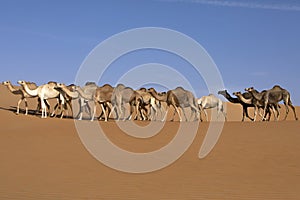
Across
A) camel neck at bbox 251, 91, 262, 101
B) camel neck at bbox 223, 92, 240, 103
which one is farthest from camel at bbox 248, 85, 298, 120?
camel neck at bbox 223, 92, 240, 103

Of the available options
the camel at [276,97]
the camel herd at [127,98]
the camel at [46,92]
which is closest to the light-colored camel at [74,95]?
the camel herd at [127,98]

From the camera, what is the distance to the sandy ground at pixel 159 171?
9.58 meters

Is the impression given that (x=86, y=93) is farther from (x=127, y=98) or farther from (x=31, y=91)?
(x=31, y=91)

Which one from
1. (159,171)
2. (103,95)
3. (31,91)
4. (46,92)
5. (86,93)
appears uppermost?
(31,91)

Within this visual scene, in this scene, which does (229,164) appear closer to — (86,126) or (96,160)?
(96,160)

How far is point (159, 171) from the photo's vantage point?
11727 millimetres

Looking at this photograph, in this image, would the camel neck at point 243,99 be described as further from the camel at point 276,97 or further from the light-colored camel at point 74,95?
the light-colored camel at point 74,95

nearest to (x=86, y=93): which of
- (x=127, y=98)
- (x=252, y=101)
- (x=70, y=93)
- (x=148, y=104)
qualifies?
(x=70, y=93)

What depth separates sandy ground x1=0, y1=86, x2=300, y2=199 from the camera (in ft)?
31.4

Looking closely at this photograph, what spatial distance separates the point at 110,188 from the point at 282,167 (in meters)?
4.46

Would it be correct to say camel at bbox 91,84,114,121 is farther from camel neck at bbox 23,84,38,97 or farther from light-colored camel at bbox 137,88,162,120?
camel neck at bbox 23,84,38,97

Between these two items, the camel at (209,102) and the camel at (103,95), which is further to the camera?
the camel at (209,102)

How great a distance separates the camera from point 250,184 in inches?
401

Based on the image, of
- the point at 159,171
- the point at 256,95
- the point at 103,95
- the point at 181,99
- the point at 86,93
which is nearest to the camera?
the point at 159,171
